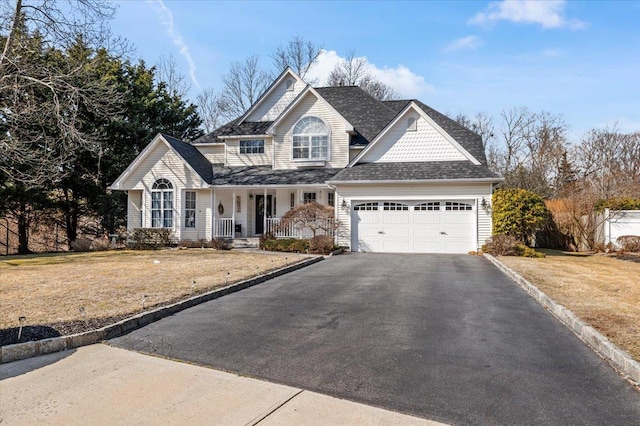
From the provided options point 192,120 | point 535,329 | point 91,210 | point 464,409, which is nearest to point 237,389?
point 464,409

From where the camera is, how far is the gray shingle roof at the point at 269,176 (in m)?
21.4

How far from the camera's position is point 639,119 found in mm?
34625

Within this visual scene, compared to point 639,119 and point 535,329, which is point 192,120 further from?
point 639,119

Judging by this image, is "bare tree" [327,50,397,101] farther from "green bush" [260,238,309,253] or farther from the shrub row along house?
"green bush" [260,238,309,253]

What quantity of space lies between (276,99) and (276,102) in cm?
19

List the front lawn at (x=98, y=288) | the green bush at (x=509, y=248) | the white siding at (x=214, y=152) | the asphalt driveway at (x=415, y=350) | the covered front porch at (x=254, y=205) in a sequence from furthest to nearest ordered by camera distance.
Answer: the white siding at (x=214, y=152), the covered front porch at (x=254, y=205), the green bush at (x=509, y=248), the front lawn at (x=98, y=288), the asphalt driveway at (x=415, y=350)

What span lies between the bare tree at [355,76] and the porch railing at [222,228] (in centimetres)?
2536

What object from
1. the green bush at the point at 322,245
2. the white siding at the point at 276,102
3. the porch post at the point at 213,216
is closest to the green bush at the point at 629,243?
the green bush at the point at 322,245

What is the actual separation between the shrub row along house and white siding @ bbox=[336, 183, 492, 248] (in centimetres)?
4

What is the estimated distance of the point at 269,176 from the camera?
73.2ft

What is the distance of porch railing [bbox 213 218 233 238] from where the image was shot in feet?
72.6

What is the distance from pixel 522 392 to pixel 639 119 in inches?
1576

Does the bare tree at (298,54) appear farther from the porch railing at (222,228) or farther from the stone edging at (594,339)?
the stone edging at (594,339)

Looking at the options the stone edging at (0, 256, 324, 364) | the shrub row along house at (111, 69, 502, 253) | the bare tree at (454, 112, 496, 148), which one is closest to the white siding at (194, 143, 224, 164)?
the shrub row along house at (111, 69, 502, 253)
